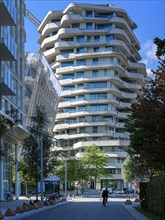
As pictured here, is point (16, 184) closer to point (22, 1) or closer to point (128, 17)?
point (22, 1)

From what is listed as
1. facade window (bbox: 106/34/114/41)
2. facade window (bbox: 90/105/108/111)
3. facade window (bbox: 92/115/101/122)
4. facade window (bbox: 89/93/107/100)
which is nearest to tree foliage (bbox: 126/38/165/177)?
facade window (bbox: 92/115/101/122)

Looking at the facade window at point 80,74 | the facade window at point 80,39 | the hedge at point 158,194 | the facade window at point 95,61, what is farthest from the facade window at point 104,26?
the hedge at point 158,194

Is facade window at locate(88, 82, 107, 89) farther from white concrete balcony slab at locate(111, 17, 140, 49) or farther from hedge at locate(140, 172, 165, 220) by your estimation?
hedge at locate(140, 172, 165, 220)

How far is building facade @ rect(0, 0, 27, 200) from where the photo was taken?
42.8 m

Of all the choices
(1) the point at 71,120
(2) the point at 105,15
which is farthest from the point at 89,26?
(1) the point at 71,120

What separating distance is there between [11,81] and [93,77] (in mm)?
78369

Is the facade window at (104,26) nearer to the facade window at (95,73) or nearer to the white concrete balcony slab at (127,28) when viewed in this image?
the white concrete balcony slab at (127,28)

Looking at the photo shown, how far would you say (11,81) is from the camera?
50.0m

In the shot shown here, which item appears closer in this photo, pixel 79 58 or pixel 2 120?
pixel 2 120

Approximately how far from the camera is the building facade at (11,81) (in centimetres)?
4284

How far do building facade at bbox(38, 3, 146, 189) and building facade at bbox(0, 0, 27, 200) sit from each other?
63.2 m

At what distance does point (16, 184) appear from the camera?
61.8 meters

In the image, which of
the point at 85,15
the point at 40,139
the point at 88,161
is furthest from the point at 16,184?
the point at 85,15

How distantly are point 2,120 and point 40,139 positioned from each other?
14.7 m
